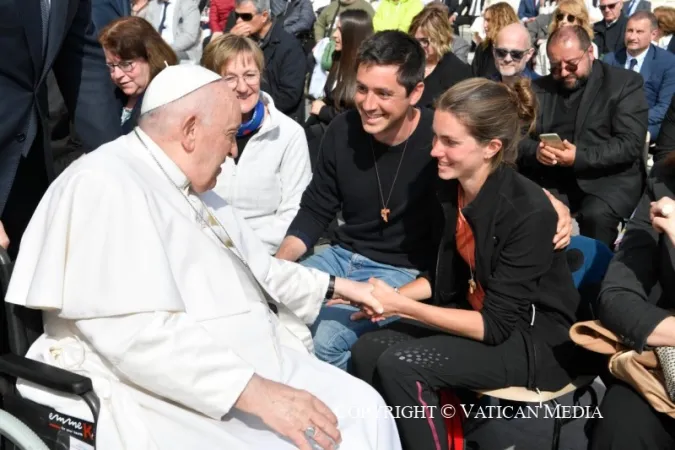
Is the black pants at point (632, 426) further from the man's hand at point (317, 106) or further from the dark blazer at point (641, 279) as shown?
the man's hand at point (317, 106)

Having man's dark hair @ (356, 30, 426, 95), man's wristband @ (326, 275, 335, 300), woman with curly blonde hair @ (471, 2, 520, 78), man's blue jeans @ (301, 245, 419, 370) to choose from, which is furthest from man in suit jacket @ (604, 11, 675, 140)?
man's wristband @ (326, 275, 335, 300)

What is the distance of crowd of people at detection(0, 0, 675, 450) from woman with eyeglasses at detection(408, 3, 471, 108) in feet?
5.40

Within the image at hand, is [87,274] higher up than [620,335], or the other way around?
[87,274]

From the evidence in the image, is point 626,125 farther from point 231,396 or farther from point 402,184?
point 231,396

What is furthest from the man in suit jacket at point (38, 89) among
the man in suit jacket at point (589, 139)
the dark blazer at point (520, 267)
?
the man in suit jacket at point (589, 139)

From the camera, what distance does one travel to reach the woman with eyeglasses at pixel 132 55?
4.85 meters

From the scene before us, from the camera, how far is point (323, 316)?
3.72 m

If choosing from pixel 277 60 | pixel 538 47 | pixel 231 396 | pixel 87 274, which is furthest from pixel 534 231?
pixel 538 47

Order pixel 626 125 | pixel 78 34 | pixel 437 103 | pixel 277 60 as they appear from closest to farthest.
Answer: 1. pixel 437 103
2. pixel 78 34
3. pixel 626 125
4. pixel 277 60

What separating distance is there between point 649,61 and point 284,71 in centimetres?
318

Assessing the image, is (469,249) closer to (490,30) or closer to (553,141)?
(553,141)

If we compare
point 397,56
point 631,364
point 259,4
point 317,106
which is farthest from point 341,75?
point 631,364

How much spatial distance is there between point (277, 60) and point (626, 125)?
325cm

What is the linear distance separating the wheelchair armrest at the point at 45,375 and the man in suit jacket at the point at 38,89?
90 cm
